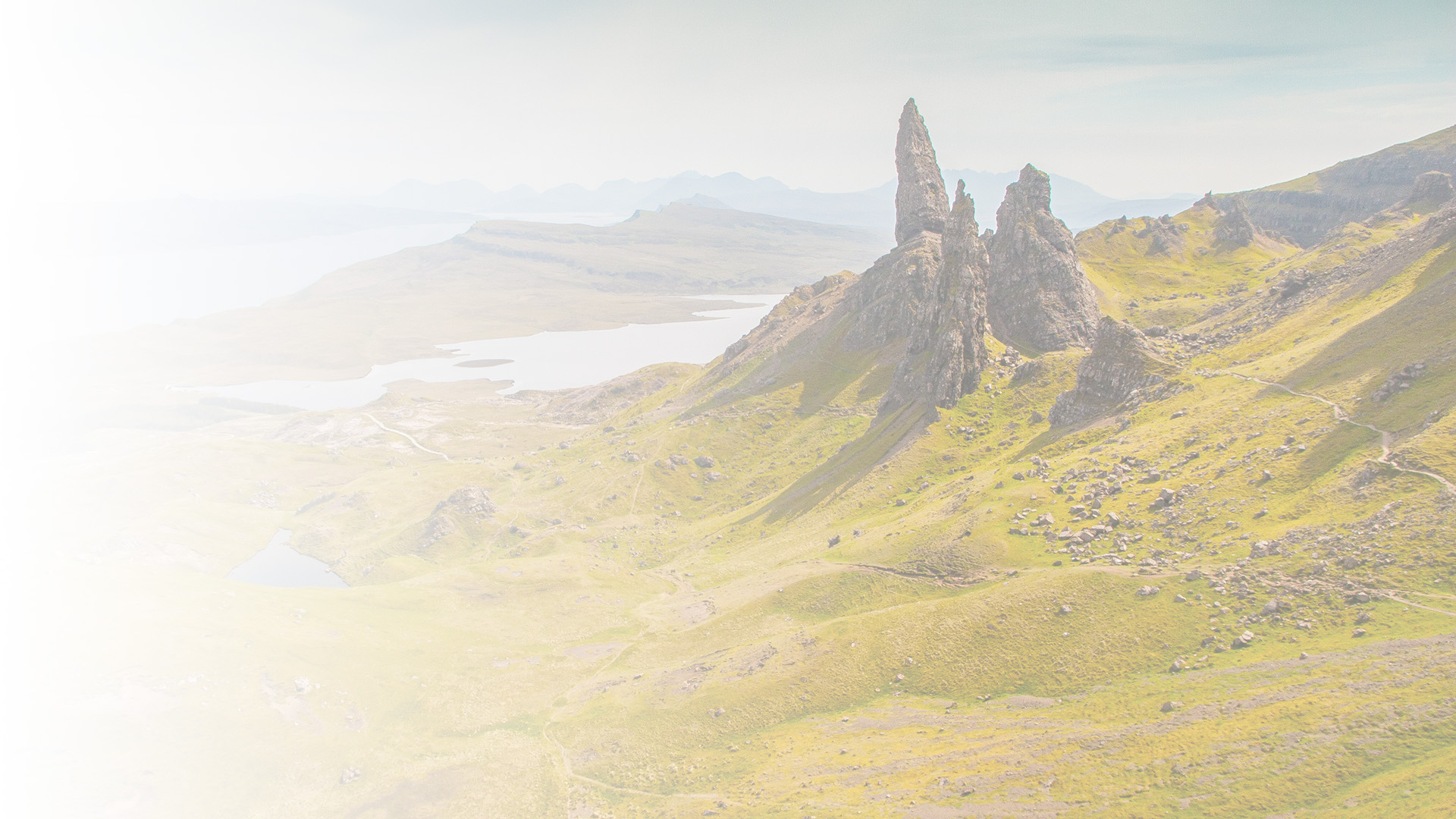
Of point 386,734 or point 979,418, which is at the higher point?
point 979,418

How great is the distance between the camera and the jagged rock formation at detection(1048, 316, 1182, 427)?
8562 cm

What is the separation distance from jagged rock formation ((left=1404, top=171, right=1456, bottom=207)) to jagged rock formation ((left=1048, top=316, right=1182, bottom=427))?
14617 cm

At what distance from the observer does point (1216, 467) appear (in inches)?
2435

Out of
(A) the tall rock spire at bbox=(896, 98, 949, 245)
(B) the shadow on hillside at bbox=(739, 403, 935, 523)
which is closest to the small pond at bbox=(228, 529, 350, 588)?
(B) the shadow on hillside at bbox=(739, 403, 935, 523)

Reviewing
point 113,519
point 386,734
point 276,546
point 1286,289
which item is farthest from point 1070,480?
point 113,519

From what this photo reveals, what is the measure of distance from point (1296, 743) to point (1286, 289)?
92.7m

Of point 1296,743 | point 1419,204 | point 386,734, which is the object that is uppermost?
point 1419,204

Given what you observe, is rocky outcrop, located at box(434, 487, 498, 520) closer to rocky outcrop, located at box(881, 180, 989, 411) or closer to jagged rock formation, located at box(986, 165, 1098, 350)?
rocky outcrop, located at box(881, 180, 989, 411)

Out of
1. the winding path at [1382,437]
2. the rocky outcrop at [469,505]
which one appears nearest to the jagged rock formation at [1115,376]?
the winding path at [1382,437]

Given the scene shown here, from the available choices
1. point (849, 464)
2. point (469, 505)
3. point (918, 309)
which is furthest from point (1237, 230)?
point (469, 505)

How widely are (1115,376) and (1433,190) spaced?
6231 inches

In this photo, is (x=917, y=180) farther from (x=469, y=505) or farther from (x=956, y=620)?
(x=956, y=620)

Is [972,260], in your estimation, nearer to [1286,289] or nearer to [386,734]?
[1286,289]

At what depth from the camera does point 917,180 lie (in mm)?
185250
